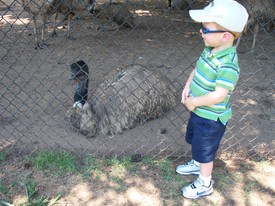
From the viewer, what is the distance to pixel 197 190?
9.40 ft

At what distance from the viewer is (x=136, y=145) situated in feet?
12.2

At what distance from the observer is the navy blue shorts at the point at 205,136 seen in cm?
257

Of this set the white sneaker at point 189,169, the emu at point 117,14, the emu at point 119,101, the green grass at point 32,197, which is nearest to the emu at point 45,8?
the emu at point 117,14

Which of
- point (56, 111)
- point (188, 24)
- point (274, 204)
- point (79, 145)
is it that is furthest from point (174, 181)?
point (188, 24)

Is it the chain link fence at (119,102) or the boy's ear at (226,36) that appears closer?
the boy's ear at (226,36)

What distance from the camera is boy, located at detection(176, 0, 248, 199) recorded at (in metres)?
2.20

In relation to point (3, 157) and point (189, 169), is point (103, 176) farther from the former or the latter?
point (3, 157)

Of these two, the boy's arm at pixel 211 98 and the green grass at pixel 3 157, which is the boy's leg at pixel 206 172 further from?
the green grass at pixel 3 157

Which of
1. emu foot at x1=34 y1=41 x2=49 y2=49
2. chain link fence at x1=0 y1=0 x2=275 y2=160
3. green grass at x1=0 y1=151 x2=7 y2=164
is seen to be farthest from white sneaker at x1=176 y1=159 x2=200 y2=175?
emu foot at x1=34 y1=41 x2=49 y2=49

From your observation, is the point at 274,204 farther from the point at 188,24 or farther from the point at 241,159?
the point at 188,24

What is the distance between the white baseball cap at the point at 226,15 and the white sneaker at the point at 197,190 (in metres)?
1.31

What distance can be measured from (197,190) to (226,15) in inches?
56.6

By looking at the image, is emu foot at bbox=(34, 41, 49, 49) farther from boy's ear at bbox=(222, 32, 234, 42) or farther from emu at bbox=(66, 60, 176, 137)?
boy's ear at bbox=(222, 32, 234, 42)

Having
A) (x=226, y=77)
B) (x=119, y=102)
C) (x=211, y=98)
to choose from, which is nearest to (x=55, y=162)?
(x=119, y=102)
